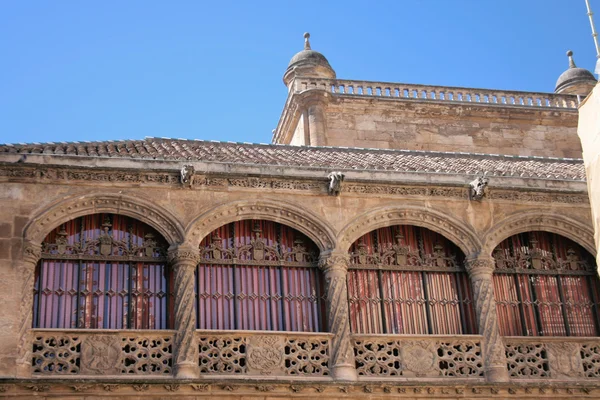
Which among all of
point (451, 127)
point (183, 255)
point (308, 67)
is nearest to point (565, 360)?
point (183, 255)

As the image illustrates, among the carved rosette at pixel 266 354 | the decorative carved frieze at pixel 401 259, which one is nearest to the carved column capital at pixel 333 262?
the decorative carved frieze at pixel 401 259

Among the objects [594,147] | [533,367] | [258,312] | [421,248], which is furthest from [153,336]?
[594,147]

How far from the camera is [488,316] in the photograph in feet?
60.6

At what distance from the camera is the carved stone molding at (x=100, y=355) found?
16531 millimetres

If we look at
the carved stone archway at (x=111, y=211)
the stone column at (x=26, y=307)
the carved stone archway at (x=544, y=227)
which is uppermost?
the carved stone archway at (x=111, y=211)

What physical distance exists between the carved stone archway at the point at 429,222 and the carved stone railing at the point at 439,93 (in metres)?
7.40

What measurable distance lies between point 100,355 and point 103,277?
149 centimetres

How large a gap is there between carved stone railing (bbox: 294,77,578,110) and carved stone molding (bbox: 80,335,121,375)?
10.6 m

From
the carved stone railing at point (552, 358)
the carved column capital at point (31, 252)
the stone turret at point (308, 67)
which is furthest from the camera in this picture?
the stone turret at point (308, 67)

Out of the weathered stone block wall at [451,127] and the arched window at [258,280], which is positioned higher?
the weathered stone block wall at [451,127]

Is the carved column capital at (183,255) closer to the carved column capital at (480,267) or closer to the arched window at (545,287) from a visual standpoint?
the carved column capital at (480,267)

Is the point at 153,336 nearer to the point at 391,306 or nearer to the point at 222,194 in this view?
the point at 222,194

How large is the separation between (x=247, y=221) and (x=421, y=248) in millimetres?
3270

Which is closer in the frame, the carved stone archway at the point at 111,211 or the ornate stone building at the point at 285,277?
the ornate stone building at the point at 285,277
